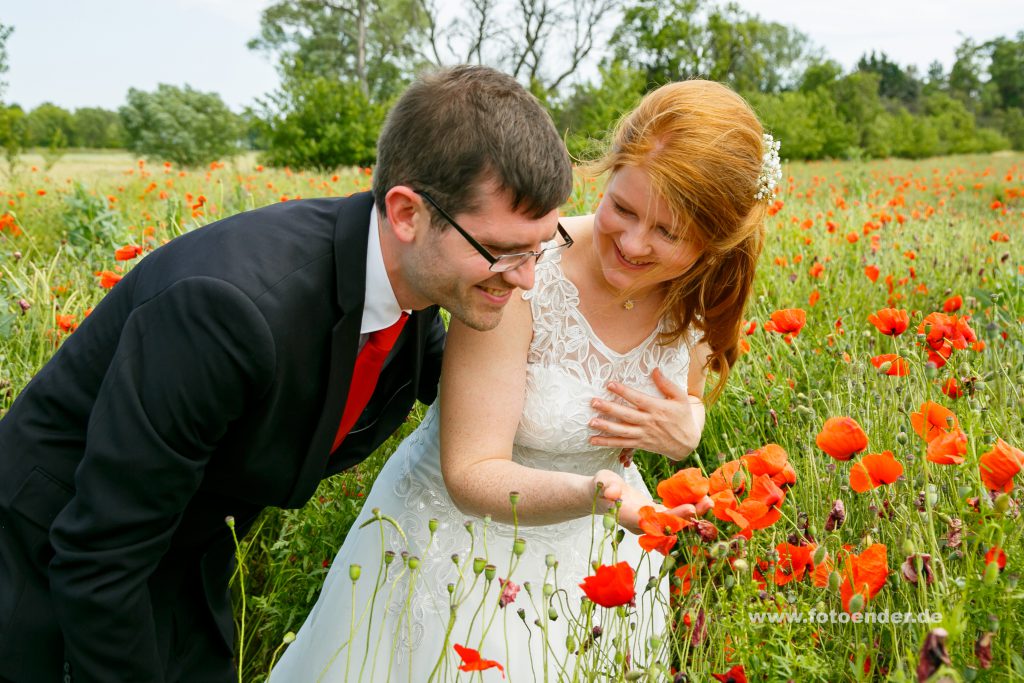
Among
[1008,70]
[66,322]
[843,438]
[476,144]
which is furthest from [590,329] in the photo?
[1008,70]

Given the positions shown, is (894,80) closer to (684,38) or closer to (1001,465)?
(684,38)

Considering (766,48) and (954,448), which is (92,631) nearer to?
(954,448)

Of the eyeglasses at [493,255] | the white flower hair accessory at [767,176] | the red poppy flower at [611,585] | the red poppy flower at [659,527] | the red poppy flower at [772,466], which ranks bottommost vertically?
the red poppy flower at [611,585]

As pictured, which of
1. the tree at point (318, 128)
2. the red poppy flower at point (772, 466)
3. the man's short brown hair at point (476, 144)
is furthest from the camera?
the tree at point (318, 128)

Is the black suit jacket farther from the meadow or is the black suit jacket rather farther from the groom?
the meadow

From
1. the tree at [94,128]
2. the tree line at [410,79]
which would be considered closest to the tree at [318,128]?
the tree line at [410,79]

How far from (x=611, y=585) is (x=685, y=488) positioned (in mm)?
185

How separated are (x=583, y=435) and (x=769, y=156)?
0.83 m

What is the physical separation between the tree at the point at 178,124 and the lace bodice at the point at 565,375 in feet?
72.3

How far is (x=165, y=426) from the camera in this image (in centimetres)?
131

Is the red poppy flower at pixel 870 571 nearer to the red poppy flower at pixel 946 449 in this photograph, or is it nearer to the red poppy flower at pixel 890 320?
the red poppy flower at pixel 946 449

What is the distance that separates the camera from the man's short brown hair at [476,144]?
1.49m

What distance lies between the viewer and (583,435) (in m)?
2.01

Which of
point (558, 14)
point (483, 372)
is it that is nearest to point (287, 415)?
point (483, 372)
